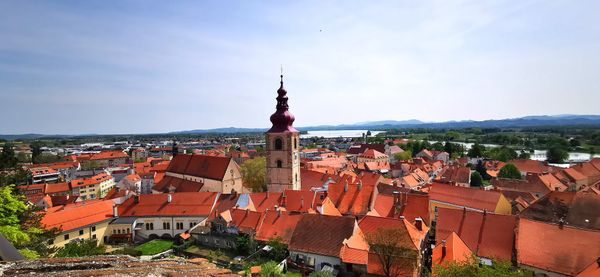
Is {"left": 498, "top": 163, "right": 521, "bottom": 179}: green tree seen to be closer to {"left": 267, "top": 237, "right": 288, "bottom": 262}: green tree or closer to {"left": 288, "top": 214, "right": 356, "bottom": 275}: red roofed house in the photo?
{"left": 288, "top": 214, "right": 356, "bottom": 275}: red roofed house

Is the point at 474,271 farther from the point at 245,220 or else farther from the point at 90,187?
Result: the point at 90,187

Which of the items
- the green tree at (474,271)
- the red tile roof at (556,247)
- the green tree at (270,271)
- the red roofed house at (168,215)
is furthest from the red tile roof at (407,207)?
the red roofed house at (168,215)

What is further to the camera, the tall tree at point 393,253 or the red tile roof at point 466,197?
the red tile roof at point 466,197

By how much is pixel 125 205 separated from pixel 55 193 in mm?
39464

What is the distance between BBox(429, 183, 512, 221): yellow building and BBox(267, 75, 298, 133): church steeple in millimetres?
20992

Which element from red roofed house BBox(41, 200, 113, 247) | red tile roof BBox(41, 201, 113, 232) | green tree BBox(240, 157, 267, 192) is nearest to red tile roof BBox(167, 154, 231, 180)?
green tree BBox(240, 157, 267, 192)

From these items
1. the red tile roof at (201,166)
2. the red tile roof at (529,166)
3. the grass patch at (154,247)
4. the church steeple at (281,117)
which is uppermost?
the church steeple at (281,117)

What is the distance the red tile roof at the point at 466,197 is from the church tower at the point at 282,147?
803 inches

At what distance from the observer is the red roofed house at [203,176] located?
5019 centimetres

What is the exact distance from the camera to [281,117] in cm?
Result: 4281

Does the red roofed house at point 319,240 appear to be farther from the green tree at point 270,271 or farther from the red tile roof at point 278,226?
the green tree at point 270,271

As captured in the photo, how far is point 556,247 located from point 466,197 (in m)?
19.5

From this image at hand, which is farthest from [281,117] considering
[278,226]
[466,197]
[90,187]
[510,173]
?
[510,173]

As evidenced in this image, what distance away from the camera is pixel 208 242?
34.9m
